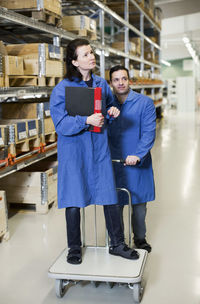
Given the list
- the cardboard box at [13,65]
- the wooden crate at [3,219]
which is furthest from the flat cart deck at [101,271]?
the cardboard box at [13,65]

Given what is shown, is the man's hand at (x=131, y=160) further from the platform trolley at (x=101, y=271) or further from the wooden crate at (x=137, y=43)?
the wooden crate at (x=137, y=43)

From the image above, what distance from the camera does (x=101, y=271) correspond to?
9.41 ft

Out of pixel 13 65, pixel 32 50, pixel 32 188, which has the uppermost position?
pixel 32 50

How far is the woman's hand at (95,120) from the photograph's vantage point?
2799 mm

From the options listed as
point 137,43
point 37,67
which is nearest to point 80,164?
point 37,67

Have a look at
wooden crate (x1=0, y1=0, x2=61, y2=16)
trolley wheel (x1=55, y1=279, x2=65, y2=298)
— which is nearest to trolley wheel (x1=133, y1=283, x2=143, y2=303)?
trolley wheel (x1=55, y1=279, x2=65, y2=298)

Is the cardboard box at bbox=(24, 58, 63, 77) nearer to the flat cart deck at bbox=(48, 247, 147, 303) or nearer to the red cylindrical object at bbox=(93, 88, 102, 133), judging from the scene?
the red cylindrical object at bbox=(93, 88, 102, 133)

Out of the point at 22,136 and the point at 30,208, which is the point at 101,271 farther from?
the point at 30,208

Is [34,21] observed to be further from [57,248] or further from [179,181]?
[179,181]

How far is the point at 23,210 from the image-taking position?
5242mm

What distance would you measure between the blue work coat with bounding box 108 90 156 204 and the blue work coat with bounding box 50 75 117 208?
484mm

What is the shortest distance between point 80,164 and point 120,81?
0.87m

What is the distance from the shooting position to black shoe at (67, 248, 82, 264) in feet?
9.86

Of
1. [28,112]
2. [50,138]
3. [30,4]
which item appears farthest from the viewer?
[50,138]
